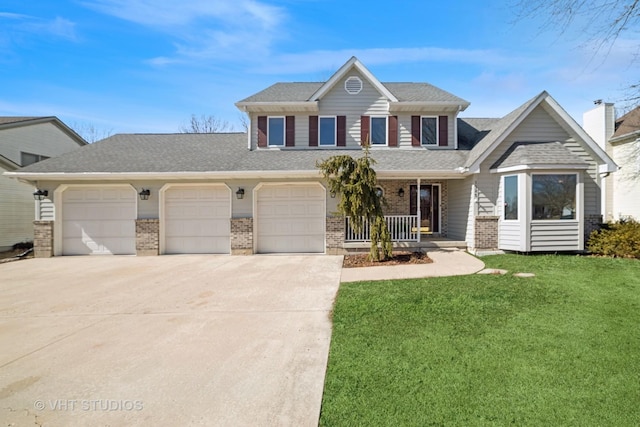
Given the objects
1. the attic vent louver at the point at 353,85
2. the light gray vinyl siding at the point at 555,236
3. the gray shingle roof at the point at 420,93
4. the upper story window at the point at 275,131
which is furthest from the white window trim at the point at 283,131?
the light gray vinyl siding at the point at 555,236

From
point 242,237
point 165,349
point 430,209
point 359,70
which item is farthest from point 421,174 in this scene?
point 165,349

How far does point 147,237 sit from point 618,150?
21.4 m

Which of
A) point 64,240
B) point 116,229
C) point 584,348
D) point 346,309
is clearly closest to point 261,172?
point 116,229

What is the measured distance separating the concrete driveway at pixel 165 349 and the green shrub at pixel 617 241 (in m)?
8.47

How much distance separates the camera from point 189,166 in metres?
11.4

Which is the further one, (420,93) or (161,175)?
(420,93)

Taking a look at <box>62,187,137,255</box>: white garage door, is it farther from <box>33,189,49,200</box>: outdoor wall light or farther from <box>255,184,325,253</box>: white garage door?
<box>255,184,325,253</box>: white garage door

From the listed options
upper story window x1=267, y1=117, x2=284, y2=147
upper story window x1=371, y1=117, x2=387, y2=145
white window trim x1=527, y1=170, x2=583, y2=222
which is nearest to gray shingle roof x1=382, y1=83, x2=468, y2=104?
upper story window x1=371, y1=117, x2=387, y2=145

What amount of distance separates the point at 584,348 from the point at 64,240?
581 inches

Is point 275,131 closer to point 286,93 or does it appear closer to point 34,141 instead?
point 286,93

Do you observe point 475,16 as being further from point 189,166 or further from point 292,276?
point 189,166

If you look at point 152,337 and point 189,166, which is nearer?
point 152,337

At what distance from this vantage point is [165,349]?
4.07m

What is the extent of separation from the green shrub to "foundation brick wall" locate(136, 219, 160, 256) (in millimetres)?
14343
